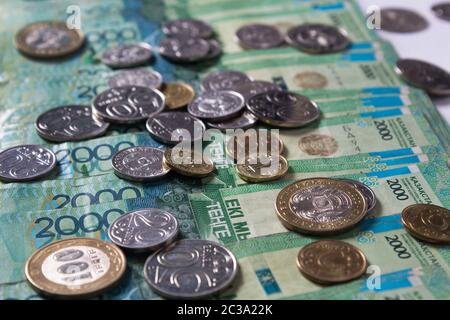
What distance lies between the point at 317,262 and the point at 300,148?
0.37m

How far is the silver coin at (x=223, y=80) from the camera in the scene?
64.7 inches

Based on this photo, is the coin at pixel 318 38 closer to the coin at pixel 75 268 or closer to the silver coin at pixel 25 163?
the silver coin at pixel 25 163

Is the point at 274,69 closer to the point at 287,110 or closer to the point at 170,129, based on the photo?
the point at 287,110

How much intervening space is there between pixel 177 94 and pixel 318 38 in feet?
1.57

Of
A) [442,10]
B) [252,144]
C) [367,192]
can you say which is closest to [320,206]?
[367,192]

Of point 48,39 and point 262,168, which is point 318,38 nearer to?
point 262,168

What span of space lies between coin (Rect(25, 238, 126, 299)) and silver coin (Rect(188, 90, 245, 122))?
45 cm

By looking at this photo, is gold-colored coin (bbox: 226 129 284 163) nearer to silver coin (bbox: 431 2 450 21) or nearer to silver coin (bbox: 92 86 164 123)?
silver coin (bbox: 92 86 164 123)

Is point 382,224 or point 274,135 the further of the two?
point 274,135

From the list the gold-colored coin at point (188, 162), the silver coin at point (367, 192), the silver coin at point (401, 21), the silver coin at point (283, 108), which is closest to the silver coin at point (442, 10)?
the silver coin at point (401, 21)
